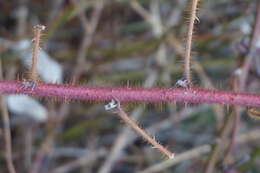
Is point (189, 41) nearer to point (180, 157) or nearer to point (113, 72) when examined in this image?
point (180, 157)

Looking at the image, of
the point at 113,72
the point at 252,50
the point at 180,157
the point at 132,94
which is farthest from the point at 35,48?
the point at 113,72

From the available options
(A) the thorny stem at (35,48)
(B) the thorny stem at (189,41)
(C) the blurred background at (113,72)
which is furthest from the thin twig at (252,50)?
(A) the thorny stem at (35,48)

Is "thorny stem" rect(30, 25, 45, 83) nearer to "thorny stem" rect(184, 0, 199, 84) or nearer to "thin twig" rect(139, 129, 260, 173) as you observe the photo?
"thorny stem" rect(184, 0, 199, 84)

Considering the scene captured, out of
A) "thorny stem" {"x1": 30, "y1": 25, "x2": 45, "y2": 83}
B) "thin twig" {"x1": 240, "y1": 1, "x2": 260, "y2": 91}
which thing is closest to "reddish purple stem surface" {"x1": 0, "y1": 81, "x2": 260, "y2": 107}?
"thorny stem" {"x1": 30, "y1": 25, "x2": 45, "y2": 83}

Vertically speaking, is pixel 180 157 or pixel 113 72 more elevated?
pixel 113 72

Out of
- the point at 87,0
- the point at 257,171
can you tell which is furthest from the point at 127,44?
the point at 257,171

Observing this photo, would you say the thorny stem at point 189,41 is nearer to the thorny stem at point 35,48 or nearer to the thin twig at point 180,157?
the thorny stem at point 35,48

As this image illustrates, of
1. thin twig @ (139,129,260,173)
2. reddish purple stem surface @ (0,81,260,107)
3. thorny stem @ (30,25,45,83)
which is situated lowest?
thin twig @ (139,129,260,173)
